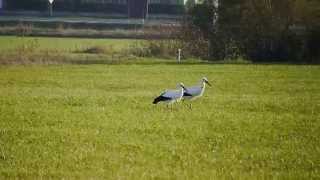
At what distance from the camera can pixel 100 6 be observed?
90.9 metres

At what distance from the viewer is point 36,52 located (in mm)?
42844

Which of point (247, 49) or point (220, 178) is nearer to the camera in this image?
point (220, 178)

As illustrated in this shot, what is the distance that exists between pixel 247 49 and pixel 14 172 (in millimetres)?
35357

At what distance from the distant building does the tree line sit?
41.5m

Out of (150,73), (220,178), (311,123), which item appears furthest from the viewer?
(150,73)

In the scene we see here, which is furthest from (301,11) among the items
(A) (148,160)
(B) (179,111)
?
(A) (148,160)

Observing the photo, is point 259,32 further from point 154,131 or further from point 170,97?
point 154,131

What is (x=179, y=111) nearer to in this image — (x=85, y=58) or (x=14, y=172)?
(x=14, y=172)

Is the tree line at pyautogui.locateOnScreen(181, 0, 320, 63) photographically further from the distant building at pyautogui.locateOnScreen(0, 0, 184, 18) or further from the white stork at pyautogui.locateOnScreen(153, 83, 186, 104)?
the distant building at pyautogui.locateOnScreen(0, 0, 184, 18)

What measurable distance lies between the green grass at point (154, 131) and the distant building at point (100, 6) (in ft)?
204

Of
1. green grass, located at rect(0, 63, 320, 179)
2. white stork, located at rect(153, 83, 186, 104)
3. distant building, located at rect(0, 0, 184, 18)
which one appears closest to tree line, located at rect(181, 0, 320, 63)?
green grass, located at rect(0, 63, 320, 179)

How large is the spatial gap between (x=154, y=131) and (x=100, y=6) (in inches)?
3027

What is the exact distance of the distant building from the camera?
89.3 meters

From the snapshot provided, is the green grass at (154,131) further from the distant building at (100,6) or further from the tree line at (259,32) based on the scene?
the distant building at (100,6)
